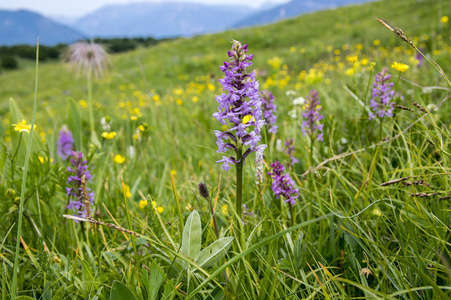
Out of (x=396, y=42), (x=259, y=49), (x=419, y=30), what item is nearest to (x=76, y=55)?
(x=396, y=42)

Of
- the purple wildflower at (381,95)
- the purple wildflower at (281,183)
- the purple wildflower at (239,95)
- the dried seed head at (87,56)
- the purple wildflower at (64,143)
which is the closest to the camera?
the purple wildflower at (239,95)

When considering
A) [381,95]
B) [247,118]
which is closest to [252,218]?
[247,118]

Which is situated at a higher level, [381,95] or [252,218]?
[381,95]

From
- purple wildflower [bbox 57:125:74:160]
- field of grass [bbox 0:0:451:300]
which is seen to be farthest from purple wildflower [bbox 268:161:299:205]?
purple wildflower [bbox 57:125:74:160]

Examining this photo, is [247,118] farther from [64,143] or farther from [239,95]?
[64,143]

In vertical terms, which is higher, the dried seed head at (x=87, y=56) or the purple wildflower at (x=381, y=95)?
the dried seed head at (x=87, y=56)

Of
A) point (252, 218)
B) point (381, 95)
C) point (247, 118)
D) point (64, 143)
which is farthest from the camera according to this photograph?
point (64, 143)

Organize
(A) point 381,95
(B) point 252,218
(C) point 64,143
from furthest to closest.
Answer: (C) point 64,143 < (A) point 381,95 < (B) point 252,218

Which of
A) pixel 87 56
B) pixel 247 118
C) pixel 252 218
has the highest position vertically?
pixel 87 56

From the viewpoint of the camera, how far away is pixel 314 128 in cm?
188

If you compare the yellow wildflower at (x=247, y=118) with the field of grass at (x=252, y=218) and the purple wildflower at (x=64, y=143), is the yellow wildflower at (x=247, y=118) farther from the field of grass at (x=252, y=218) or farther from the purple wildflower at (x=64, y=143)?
the purple wildflower at (x=64, y=143)

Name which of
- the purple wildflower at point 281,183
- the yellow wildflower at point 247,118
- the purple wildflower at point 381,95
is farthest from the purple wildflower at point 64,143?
the purple wildflower at point 381,95

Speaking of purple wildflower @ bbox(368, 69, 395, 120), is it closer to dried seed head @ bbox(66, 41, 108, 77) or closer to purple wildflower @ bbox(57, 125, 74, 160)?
purple wildflower @ bbox(57, 125, 74, 160)

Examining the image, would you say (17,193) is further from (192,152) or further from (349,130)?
(349,130)
